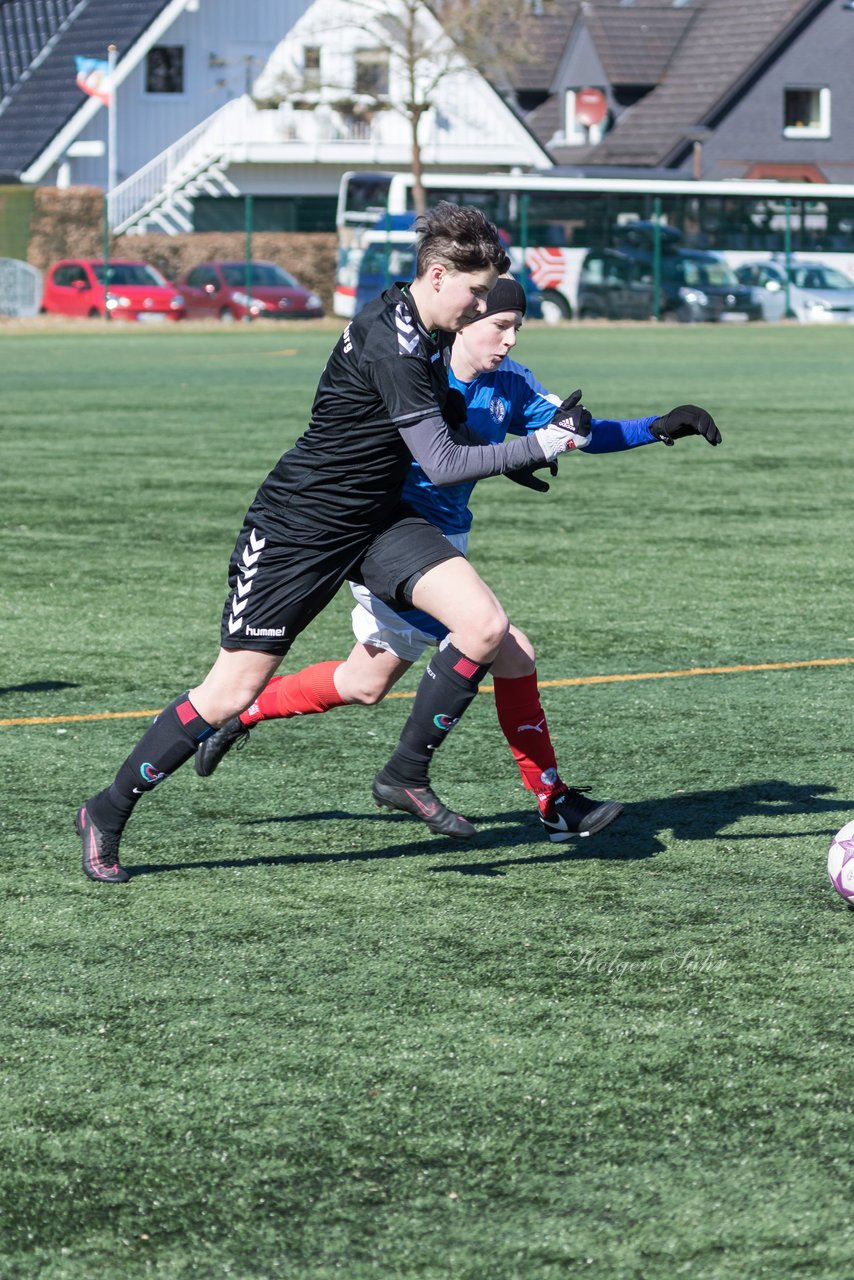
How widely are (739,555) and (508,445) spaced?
6.54 m

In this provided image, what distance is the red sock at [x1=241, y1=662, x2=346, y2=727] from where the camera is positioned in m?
5.82

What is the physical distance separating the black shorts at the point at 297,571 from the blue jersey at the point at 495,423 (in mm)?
275

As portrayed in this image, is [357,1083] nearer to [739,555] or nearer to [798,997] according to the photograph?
[798,997]

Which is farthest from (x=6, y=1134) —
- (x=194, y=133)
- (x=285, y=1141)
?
(x=194, y=133)

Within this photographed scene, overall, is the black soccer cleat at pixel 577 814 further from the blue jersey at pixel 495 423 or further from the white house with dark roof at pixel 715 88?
the white house with dark roof at pixel 715 88

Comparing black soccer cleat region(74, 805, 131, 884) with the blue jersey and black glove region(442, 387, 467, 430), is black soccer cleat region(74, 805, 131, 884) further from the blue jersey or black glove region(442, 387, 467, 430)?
black glove region(442, 387, 467, 430)

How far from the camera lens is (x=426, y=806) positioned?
17.1 ft

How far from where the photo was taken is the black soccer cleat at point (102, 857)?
5070 mm

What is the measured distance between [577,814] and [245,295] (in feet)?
119

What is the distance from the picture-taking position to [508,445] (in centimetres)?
482

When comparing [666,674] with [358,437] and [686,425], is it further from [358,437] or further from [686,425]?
[358,437]

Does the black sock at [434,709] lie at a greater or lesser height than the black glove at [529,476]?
lesser

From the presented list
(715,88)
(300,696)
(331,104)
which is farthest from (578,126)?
(300,696)

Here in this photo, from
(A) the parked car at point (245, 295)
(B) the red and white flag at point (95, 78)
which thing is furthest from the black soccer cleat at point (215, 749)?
(B) the red and white flag at point (95, 78)
